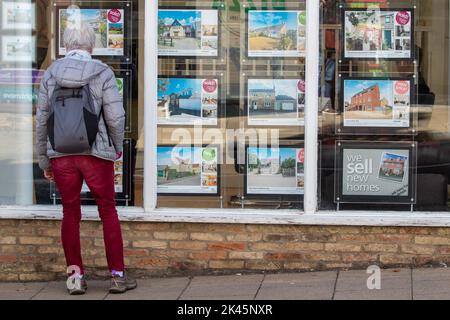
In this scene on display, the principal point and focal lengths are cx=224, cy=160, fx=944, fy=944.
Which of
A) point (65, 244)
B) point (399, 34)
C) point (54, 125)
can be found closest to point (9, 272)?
point (65, 244)

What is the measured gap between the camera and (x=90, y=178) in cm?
646

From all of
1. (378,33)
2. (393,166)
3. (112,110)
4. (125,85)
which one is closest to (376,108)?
(393,166)

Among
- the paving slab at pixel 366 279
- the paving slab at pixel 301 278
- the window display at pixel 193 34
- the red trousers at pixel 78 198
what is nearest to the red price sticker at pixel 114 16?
the window display at pixel 193 34

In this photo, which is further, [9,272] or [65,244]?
[9,272]

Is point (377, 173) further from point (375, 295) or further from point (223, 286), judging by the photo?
point (223, 286)

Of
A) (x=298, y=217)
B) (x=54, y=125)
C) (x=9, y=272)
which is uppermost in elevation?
(x=54, y=125)

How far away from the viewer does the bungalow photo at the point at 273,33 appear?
7.16m

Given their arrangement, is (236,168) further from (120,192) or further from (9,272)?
(9,272)

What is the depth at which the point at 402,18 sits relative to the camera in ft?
23.3

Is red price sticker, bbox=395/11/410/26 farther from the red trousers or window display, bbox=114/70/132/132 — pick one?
the red trousers

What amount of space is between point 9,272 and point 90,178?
4.26ft

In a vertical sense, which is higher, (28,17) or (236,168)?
(28,17)

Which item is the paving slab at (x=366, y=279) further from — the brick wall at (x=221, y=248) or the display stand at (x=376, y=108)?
the display stand at (x=376, y=108)

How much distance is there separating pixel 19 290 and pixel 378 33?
329 cm
